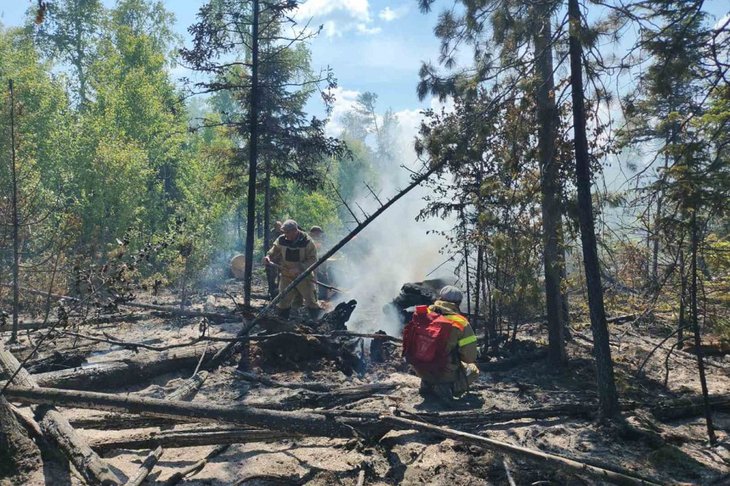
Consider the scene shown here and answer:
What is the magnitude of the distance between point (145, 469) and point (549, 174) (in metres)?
5.64

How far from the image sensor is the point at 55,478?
426 cm

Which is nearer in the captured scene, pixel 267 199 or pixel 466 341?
pixel 466 341

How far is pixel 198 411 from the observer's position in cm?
503

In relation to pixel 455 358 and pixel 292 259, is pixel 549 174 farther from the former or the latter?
pixel 292 259

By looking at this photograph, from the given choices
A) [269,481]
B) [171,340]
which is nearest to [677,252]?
[269,481]

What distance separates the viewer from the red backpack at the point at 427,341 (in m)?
6.61

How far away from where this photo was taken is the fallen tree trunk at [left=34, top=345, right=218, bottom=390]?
688 centimetres

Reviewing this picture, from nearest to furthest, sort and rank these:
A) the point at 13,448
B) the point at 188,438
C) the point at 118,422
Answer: the point at 13,448
the point at 188,438
the point at 118,422

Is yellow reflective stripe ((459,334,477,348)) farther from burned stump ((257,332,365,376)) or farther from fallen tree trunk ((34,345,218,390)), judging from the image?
fallen tree trunk ((34,345,218,390))

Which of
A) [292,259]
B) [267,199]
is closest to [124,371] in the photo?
[292,259]

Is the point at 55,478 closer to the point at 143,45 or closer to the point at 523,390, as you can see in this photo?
the point at 523,390

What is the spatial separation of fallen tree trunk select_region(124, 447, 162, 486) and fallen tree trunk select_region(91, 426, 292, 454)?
0.23m

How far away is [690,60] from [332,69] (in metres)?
8.21

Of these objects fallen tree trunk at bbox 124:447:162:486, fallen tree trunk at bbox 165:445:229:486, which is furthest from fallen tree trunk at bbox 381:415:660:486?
fallen tree trunk at bbox 124:447:162:486
